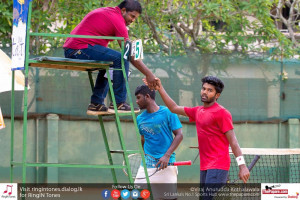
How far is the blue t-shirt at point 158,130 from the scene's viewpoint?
7.79 metres

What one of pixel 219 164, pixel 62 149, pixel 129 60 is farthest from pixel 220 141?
pixel 62 149

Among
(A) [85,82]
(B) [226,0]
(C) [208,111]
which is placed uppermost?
(B) [226,0]

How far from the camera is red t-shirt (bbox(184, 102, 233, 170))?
21.2 ft

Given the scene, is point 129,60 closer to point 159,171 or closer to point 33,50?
point 159,171

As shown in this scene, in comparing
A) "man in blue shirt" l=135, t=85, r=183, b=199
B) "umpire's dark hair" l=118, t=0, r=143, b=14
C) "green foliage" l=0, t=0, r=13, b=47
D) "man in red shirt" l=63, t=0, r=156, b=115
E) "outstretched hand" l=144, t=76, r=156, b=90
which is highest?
"green foliage" l=0, t=0, r=13, b=47

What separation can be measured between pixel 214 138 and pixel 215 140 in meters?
0.02

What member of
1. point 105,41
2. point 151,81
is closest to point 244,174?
point 151,81

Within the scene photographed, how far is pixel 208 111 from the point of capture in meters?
6.62

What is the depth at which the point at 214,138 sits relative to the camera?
651 cm

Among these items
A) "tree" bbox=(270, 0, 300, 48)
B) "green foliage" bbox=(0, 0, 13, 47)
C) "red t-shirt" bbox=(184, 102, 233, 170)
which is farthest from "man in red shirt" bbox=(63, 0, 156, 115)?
"tree" bbox=(270, 0, 300, 48)

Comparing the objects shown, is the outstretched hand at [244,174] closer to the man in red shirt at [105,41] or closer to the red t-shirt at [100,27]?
the man in red shirt at [105,41]

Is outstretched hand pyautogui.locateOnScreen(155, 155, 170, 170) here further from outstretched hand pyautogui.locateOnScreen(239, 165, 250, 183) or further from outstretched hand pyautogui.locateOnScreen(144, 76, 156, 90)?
outstretched hand pyautogui.locateOnScreen(239, 165, 250, 183)

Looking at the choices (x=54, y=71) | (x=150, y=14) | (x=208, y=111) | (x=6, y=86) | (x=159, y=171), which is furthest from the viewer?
(x=150, y=14)

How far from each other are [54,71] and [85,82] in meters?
0.60
